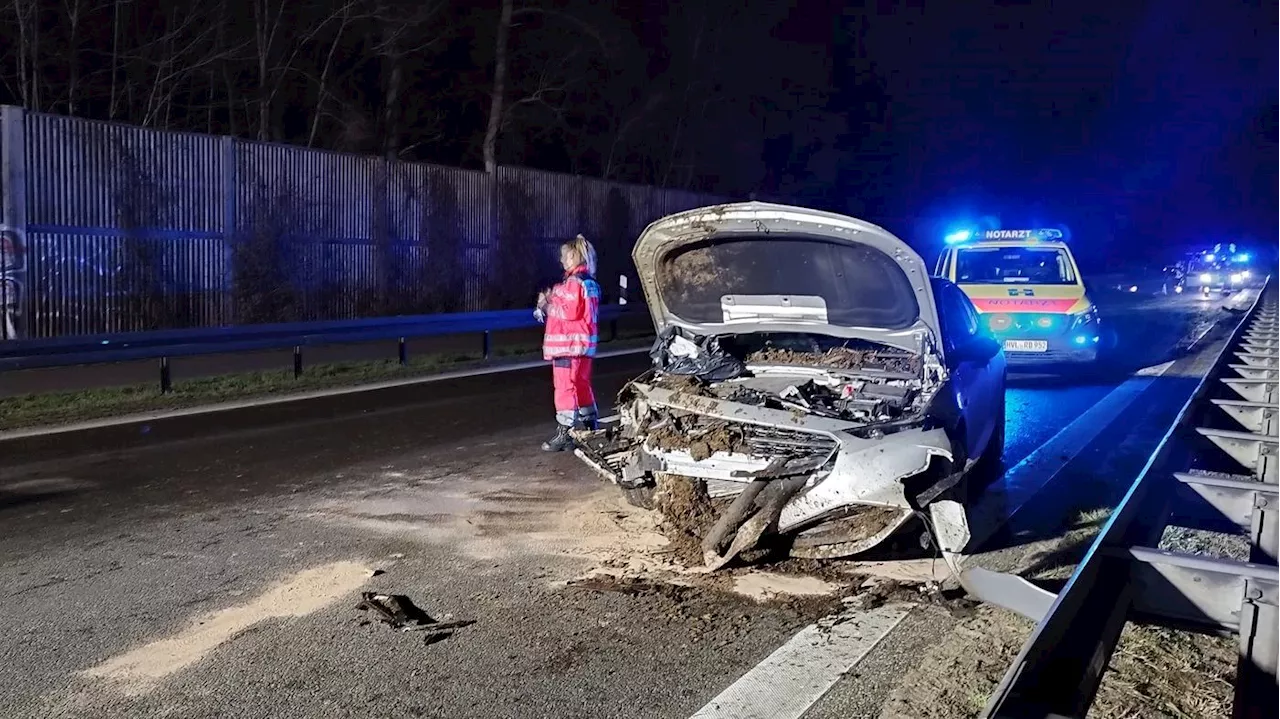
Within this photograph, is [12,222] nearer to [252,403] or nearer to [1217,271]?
[252,403]

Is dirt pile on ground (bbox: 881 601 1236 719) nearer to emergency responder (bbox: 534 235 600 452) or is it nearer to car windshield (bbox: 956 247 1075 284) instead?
emergency responder (bbox: 534 235 600 452)

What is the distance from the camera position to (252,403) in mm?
11312

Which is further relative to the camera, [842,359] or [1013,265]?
[1013,265]

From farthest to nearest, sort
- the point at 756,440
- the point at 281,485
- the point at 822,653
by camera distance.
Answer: the point at 281,485 → the point at 756,440 → the point at 822,653

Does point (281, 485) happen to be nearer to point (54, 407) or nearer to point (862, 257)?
point (862, 257)

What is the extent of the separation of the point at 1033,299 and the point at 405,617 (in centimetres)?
1017

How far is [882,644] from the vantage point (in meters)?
4.60

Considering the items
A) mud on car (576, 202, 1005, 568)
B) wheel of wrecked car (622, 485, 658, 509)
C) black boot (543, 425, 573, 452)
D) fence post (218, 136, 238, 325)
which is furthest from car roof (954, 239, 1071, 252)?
fence post (218, 136, 238, 325)

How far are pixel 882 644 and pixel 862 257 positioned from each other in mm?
2322

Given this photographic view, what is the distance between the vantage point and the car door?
6371mm

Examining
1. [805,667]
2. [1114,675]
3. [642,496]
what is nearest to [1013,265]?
[642,496]

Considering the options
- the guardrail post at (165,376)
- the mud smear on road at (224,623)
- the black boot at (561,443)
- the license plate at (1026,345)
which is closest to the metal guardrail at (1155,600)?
the mud smear on road at (224,623)

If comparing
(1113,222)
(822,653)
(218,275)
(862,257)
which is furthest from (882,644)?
(1113,222)

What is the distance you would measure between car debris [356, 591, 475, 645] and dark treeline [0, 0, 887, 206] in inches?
712
